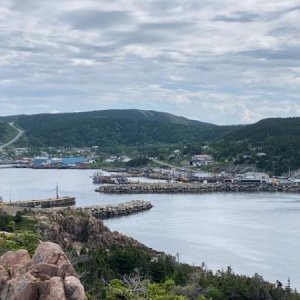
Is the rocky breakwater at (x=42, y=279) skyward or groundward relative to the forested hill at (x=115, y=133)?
groundward

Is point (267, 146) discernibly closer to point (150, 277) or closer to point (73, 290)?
point (150, 277)

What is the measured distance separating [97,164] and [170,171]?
762 inches

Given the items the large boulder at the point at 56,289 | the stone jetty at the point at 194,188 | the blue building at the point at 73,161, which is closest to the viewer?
the large boulder at the point at 56,289

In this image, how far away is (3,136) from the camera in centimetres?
12900

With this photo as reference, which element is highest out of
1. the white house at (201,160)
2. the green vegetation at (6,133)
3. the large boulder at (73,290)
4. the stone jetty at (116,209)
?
the green vegetation at (6,133)

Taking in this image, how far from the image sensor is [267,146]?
251 ft

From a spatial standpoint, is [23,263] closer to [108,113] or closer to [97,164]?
[97,164]

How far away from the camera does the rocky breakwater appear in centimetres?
738

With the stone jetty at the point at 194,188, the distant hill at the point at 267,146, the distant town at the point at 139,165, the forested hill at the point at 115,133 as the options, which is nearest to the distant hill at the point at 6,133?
the forested hill at the point at 115,133

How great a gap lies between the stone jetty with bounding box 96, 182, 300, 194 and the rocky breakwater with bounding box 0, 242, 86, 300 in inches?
1960

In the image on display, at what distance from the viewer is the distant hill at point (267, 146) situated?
71.4m

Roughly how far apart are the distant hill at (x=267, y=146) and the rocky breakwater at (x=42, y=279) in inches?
2505

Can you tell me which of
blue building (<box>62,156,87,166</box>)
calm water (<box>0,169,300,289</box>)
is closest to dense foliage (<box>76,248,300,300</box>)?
calm water (<box>0,169,300,289</box>)

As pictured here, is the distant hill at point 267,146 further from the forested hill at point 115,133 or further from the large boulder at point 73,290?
the large boulder at point 73,290
